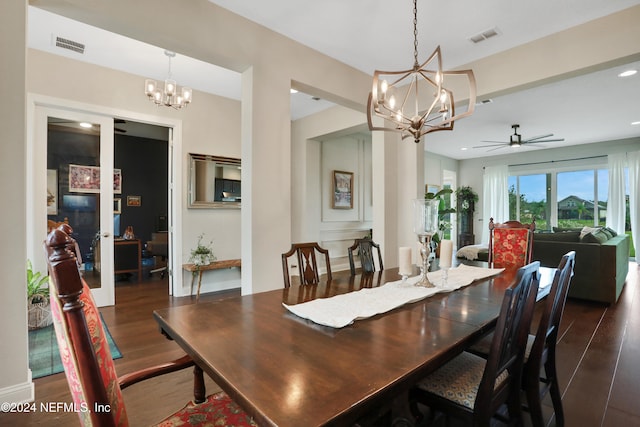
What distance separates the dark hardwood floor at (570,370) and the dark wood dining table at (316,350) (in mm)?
915

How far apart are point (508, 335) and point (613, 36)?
2953 millimetres

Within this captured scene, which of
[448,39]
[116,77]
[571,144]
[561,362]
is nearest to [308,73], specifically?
[448,39]

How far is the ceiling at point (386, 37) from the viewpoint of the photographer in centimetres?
249

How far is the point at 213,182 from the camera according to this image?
447cm

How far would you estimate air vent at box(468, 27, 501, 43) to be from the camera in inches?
110

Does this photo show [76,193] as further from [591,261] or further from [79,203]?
[591,261]

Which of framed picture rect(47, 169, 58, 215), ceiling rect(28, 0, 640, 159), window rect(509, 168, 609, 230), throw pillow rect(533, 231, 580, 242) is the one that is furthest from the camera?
window rect(509, 168, 609, 230)

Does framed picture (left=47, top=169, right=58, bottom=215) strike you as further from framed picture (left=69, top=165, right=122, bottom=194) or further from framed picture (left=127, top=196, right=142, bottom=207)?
framed picture (left=127, top=196, right=142, bottom=207)

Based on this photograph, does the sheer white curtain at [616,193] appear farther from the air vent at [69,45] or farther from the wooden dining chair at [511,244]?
the air vent at [69,45]

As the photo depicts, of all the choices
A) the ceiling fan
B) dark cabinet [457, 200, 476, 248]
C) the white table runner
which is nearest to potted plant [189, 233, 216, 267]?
the white table runner

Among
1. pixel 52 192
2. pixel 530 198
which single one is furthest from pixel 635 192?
pixel 52 192

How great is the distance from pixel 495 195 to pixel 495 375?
8755mm

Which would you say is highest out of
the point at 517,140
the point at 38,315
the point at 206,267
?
the point at 517,140

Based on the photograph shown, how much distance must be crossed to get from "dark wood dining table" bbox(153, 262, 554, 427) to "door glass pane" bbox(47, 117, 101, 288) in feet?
10.1
